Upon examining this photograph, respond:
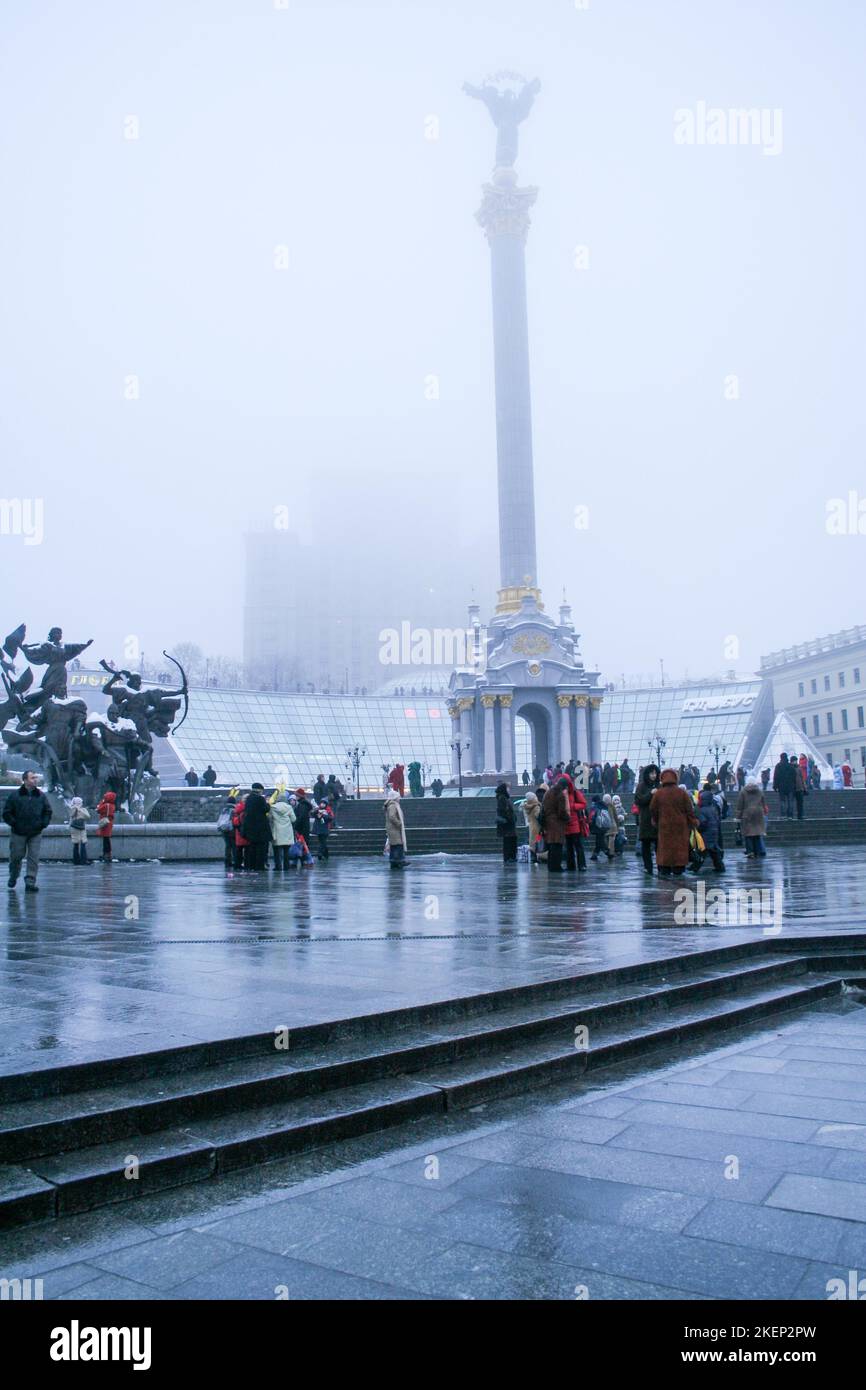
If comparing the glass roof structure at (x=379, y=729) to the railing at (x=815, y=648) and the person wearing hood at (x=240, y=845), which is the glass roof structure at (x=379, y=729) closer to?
the railing at (x=815, y=648)

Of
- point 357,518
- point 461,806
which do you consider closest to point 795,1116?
point 461,806

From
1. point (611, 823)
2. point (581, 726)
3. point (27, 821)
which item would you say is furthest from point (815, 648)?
point (27, 821)

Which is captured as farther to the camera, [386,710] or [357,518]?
[357,518]

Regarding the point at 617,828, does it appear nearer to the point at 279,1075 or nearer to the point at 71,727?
the point at 71,727

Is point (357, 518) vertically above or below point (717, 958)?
above

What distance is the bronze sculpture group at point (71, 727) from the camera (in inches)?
904

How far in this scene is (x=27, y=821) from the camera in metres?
13.0

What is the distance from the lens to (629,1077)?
17.6ft

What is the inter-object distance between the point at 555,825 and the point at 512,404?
3732 centimetres

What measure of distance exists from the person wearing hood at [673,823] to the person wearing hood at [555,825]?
122 inches

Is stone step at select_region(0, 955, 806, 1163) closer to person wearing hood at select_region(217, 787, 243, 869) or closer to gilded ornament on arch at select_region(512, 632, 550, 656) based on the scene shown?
person wearing hood at select_region(217, 787, 243, 869)

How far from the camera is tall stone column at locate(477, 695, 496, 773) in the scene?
48.3 m
